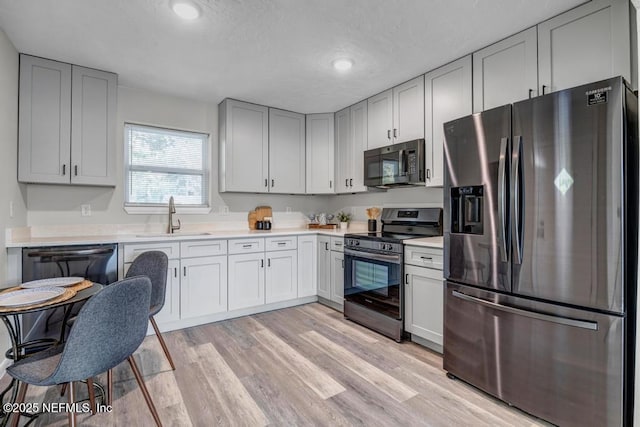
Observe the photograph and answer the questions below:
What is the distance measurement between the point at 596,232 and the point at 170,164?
3.81 m

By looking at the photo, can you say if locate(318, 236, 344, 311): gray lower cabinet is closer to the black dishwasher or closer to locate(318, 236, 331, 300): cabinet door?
locate(318, 236, 331, 300): cabinet door

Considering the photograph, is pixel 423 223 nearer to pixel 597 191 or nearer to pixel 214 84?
pixel 597 191

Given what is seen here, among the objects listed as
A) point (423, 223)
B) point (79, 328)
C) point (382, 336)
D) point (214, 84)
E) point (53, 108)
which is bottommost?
point (382, 336)

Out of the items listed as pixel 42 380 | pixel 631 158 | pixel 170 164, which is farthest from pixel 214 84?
pixel 631 158

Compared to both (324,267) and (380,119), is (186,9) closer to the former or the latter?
(380,119)

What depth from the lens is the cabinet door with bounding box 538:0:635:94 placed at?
1.90 m

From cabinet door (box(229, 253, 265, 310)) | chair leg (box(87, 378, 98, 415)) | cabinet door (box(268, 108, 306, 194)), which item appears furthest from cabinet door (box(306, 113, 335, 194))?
chair leg (box(87, 378, 98, 415))

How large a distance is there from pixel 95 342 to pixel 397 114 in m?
3.10

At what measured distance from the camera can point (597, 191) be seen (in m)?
1.54

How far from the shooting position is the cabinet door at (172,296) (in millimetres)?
2998

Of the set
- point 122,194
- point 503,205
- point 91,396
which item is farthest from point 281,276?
point 503,205

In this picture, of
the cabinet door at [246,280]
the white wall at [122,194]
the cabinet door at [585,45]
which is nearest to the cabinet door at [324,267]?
the cabinet door at [246,280]

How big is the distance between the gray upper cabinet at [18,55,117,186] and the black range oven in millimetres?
2491

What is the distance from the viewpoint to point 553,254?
168 centimetres
